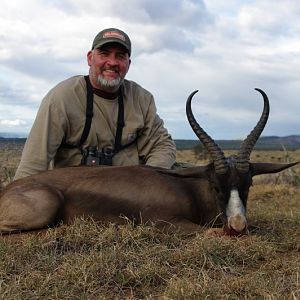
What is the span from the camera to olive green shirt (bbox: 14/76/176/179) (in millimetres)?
5961

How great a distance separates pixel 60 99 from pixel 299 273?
3.57 metres

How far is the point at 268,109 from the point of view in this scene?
17.4ft

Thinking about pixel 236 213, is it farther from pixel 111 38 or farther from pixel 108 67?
pixel 111 38

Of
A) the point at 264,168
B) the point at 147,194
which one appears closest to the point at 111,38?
the point at 147,194

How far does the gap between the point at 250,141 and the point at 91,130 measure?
202cm

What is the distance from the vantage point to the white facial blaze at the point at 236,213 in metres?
4.52

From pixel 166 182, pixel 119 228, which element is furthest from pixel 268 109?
pixel 119 228

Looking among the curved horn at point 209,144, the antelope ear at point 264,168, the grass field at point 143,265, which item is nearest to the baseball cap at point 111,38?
the curved horn at point 209,144

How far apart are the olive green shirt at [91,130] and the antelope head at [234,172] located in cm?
143

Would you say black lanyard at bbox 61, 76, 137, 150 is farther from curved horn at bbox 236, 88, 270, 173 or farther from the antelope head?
curved horn at bbox 236, 88, 270, 173

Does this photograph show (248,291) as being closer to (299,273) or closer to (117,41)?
(299,273)

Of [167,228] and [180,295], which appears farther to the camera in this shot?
[167,228]

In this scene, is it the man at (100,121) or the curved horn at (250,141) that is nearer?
the curved horn at (250,141)

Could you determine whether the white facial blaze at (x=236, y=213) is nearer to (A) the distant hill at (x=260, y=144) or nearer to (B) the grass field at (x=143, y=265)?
(B) the grass field at (x=143, y=265)
